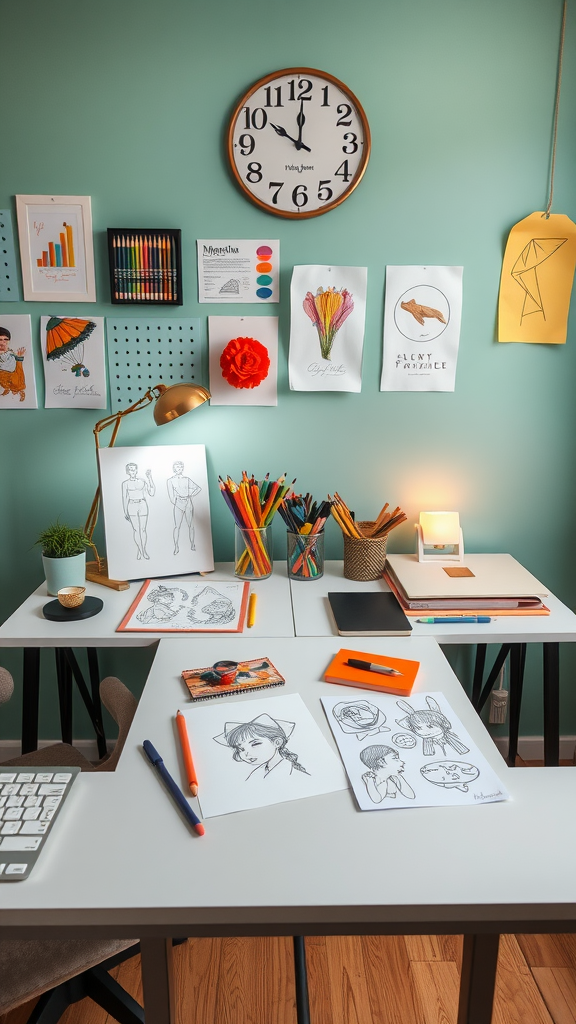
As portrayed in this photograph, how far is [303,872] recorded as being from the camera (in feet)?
2.71

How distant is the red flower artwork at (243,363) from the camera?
176cm

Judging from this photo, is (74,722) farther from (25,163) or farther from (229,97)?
(229,97)

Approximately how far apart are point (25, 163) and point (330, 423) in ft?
3.47

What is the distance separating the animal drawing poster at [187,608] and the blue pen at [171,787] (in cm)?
44

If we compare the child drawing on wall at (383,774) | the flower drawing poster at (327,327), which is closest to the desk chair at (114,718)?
the child drawing on wall at (383,774)

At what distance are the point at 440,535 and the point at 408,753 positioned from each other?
0.91 meters

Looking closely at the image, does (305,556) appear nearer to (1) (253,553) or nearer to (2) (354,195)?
(1) (253,553)

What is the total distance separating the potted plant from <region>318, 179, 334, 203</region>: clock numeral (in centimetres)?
108

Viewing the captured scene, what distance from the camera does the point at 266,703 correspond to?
1210 millimetres

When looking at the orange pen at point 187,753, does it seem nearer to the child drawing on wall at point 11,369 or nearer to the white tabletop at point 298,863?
the white tabletop at point 298,863

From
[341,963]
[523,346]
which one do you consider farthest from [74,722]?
[523,346]

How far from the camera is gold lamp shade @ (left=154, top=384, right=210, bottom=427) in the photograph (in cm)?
166

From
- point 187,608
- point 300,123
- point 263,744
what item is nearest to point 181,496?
point 187,608

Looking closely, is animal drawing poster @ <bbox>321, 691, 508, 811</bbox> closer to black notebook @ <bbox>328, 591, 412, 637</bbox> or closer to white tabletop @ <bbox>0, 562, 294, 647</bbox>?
black notebook @ <bbox>328, 591, 412, 637</bbox>
